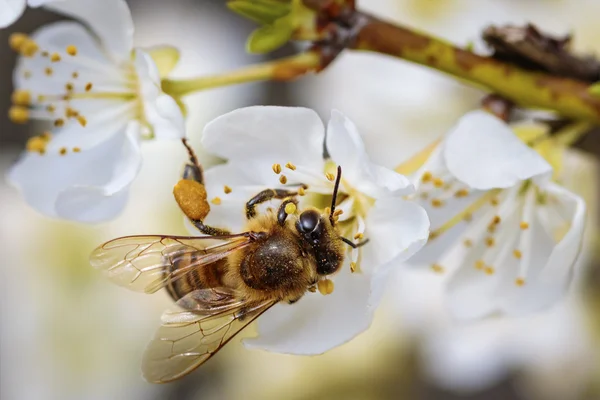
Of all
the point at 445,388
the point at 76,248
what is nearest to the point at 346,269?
the point at 76,248

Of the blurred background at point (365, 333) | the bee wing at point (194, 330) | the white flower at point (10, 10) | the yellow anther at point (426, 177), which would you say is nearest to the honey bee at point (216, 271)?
the bee wing at point (194, 330)

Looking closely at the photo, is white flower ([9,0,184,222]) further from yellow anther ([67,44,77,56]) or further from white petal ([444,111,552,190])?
white petal ([444,111,552,190])

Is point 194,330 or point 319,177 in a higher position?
point 319,177

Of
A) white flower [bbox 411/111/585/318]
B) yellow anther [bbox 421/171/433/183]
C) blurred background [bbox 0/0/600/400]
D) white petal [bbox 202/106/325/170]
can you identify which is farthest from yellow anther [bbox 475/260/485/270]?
blurred background [bbox 0/0/600/400]

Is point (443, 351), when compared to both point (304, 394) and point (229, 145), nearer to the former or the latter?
point (304, 394)

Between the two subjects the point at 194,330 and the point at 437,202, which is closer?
the point at 194,330

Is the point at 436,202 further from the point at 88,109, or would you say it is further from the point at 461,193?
the point at 88,109

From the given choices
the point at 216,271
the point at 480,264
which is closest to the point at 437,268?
the point at 480,264

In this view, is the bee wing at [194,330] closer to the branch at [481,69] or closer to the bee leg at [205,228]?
the bee leg at [205,228]
